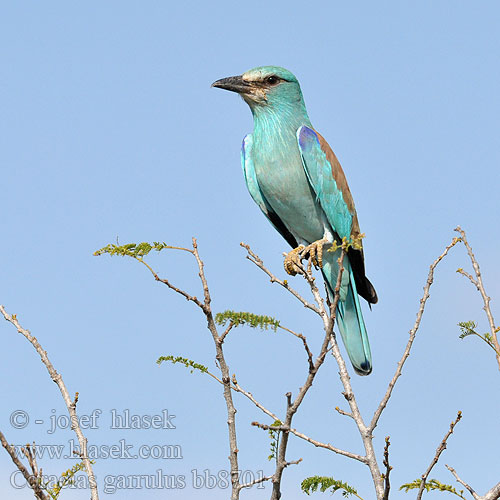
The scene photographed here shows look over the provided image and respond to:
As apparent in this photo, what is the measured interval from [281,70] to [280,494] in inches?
183

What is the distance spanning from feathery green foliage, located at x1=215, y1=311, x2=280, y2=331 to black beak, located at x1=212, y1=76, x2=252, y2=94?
3565mm

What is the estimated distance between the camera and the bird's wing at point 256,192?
6.92m

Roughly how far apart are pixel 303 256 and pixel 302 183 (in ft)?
2.55

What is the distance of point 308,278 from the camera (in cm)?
507

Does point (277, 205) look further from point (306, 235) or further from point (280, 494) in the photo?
point (280, 494)

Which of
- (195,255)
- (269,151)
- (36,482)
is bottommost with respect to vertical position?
(36,482)

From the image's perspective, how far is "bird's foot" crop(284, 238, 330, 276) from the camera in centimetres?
608

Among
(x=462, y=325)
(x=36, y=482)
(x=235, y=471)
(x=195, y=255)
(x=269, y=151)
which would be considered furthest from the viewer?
(x=269, y=151)

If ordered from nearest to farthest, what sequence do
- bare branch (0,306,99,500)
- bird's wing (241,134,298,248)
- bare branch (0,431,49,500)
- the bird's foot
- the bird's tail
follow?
bare branch (0,431,49,500), bare branch (0,306,99,500), the bird's foot, the bird's tail, bird's wing (241,134,298,248)

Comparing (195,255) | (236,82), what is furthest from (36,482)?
(236,82)

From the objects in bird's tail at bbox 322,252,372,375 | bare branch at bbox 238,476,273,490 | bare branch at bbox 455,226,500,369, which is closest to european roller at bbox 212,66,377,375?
bird's tail at bbox 322,252,372,375

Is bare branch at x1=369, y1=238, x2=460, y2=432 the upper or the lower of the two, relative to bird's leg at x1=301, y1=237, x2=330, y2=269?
lower

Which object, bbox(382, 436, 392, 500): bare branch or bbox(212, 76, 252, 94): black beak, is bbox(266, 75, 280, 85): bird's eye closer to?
bbox(212, 76, 252, 94): black beak

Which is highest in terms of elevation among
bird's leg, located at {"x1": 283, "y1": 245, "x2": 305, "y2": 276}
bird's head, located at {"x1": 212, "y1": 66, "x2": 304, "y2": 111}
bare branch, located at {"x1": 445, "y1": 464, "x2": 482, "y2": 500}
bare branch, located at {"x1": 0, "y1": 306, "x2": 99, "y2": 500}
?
bird's head, located at {"x1": 212, "y1": 66, "x2": 304, "y2": 111}
